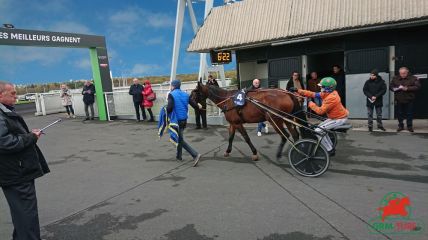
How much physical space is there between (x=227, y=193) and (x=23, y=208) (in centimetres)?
302

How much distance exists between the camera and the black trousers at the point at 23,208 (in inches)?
136

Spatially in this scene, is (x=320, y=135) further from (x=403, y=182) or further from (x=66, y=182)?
(x=66, y=182)

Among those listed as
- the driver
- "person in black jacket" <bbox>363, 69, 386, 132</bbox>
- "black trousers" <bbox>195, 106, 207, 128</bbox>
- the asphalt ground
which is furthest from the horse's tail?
"black trousers" <bbox>195, 106, 207, 128</bbox>

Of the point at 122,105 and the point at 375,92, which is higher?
the point at 375,92

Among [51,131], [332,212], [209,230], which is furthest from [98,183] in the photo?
[51,131]

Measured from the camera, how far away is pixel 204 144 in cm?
948

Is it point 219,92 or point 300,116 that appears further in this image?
point 219,92

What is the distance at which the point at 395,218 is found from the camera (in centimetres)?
429

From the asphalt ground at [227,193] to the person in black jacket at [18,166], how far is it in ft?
2.90

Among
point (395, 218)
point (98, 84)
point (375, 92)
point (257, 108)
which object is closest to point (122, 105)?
point (98, 84)

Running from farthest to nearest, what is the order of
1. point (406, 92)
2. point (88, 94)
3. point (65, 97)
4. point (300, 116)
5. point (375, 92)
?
point (65, 97)
point (88, 94)
point (375, 92)
point (406, 92)
point (300, 116)

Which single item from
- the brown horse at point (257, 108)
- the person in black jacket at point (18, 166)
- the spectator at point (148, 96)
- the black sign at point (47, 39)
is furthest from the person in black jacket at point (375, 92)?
the black sign at point (47, 39)

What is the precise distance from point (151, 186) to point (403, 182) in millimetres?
4426

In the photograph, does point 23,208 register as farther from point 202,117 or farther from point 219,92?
point 202,117
